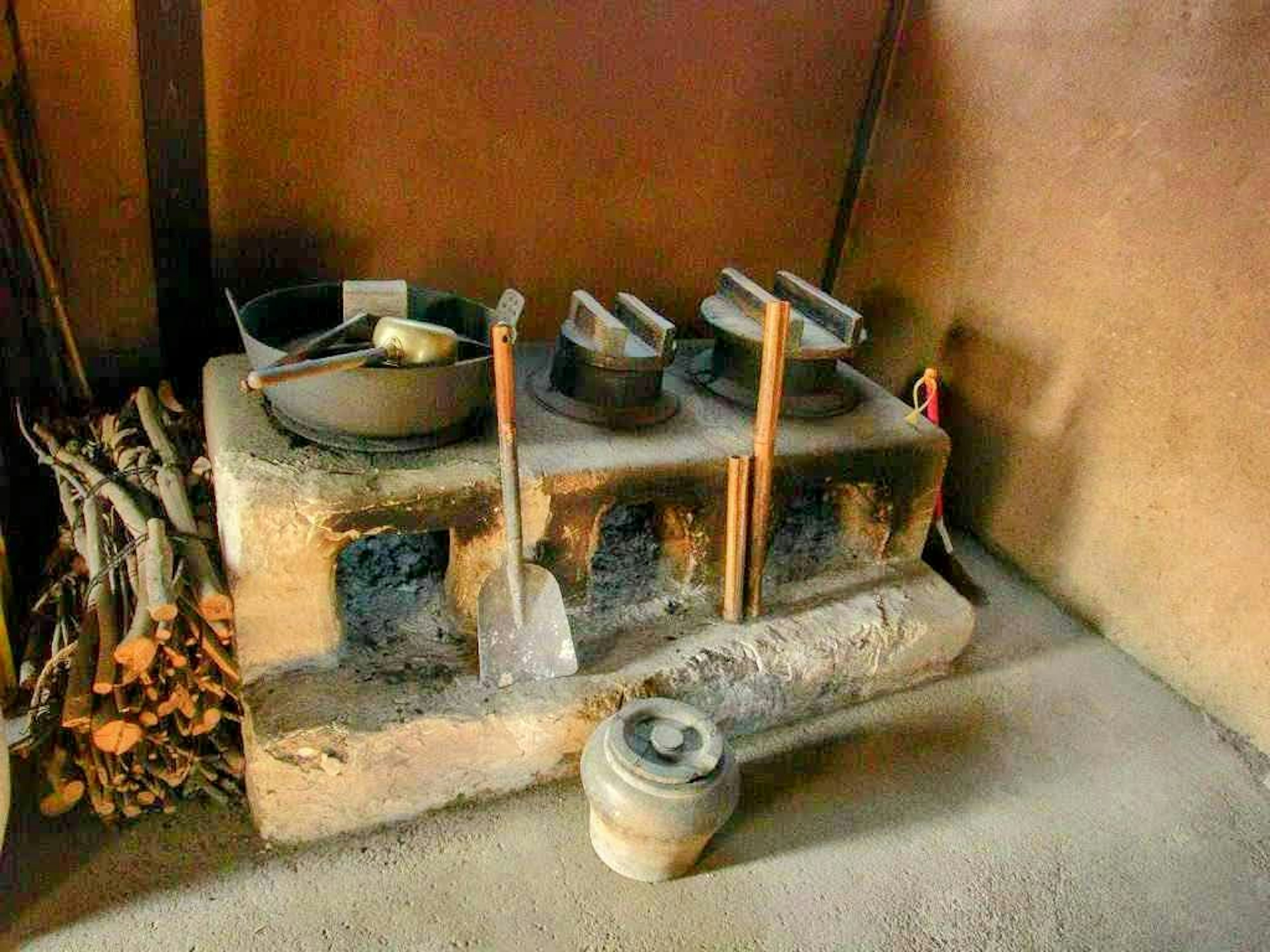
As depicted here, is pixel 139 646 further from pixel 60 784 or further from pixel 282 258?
pixel 282 258

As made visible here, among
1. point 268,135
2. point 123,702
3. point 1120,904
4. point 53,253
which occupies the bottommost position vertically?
point 1120,904

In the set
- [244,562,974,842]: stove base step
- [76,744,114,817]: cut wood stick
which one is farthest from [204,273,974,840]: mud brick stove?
[76,744,114,817]: cut wood stick

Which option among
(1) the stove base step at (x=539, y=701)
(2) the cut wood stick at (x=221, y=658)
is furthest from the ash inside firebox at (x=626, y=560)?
(2) the cut wood stick at (x=221, y=658)

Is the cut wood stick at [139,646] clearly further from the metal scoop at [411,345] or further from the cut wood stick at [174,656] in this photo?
the metal scoop at [411,345]

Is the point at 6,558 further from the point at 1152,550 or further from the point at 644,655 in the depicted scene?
the point at 1152,550

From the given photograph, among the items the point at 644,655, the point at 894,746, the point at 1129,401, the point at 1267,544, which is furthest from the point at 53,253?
the point at 1267,544

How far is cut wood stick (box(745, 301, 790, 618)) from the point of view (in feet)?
9.11

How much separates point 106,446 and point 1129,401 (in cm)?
360

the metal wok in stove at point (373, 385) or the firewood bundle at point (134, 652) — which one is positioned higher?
the metal wok in stove at point (373, 385)

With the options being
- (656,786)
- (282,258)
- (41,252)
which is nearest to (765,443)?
(656,786)

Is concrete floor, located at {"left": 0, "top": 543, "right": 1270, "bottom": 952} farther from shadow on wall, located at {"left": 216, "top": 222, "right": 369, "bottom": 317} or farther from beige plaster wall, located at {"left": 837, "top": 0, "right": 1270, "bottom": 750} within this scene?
shadow on wall, located at {"left": 216, "top": 222, "right": 369, "bottom": 317}

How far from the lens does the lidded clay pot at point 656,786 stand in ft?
7.45

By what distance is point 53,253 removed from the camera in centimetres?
302

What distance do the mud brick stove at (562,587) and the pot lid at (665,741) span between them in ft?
0.73
